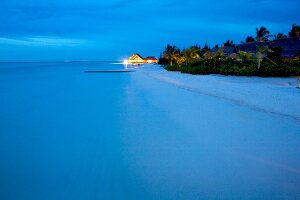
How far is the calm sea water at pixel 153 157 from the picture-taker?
3.83 metres

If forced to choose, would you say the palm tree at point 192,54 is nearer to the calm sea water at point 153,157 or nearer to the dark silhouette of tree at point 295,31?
the dark silhouette of tree at point 295,31

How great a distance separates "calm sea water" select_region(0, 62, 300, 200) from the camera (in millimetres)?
3834

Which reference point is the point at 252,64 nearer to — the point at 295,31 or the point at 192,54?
the point at 192,54

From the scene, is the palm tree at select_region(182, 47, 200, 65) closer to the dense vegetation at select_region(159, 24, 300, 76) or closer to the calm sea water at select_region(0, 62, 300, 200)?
the dense vegetation at select_region(159, 24, 300, 76)

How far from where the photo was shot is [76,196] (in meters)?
3.71

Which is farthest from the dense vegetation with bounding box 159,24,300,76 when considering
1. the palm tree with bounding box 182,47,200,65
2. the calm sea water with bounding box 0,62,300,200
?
the calm sea water with bounding box 0,62,300,200

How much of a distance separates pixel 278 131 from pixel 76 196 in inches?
183

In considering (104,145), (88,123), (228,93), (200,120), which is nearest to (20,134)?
(88,123)

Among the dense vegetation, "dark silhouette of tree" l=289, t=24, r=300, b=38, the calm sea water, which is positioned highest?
"dark silhouette of tree" l=289, t=24, r=300, b=38

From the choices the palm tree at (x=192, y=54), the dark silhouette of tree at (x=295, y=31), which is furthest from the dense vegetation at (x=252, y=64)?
the dark silhouette of tree at (x=295, y=31)

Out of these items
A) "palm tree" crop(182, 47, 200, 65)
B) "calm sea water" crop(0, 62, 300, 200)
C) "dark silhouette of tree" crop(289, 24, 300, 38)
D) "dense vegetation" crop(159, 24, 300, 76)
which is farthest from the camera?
"dark silhouette of tree" crop(289, 24, 300, 38)

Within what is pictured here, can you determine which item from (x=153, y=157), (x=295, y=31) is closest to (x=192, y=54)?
(x=295, y=31)

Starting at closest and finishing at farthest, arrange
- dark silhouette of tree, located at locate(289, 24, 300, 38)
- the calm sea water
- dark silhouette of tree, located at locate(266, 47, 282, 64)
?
the calm sea water < dark silhouette of tree, located at locate(266, 47, 282, 64) < dark silhouette of tree, located at locate(289, 24, 300, 38)

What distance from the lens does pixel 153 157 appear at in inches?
201
